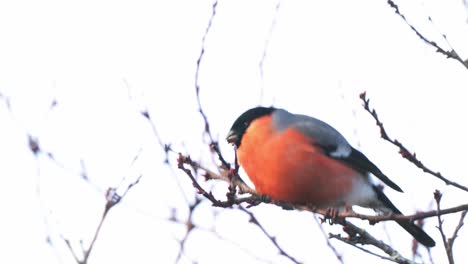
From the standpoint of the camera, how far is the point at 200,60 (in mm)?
3926

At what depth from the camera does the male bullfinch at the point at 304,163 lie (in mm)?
4488

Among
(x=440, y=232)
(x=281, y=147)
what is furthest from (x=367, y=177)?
(x=440, y=232)

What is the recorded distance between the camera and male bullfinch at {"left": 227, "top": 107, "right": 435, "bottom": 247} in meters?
4.49

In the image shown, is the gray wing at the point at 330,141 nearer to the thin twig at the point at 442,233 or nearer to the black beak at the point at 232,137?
the black beak at the point at 232,137

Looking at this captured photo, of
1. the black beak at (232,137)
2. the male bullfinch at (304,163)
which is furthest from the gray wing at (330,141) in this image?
the black beak at (232,137)

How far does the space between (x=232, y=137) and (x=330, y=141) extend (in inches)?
24.5

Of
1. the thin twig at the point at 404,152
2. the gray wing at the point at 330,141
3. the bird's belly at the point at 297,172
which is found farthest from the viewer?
the gray wing at the point at 330,141

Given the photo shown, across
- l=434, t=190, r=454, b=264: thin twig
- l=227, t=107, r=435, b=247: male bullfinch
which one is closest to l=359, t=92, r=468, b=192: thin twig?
l=434, t=190, r=454, b=264: thin twig

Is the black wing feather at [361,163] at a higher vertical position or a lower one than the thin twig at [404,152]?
higher

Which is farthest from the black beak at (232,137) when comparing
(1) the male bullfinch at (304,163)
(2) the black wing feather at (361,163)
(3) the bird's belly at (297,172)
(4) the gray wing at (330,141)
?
(2) the black wing feather at (361,163)

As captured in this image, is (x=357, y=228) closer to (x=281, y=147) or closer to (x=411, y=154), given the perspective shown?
(x=411, y=154)

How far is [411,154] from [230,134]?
75.2 inches

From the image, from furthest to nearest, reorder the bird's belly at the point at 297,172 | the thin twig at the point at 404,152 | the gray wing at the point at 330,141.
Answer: the gray wing at the point at 330,141 → the bird's belly at the point at 297,172 → the thin twig at the point at 404,152

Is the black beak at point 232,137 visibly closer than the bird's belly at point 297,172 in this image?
No
